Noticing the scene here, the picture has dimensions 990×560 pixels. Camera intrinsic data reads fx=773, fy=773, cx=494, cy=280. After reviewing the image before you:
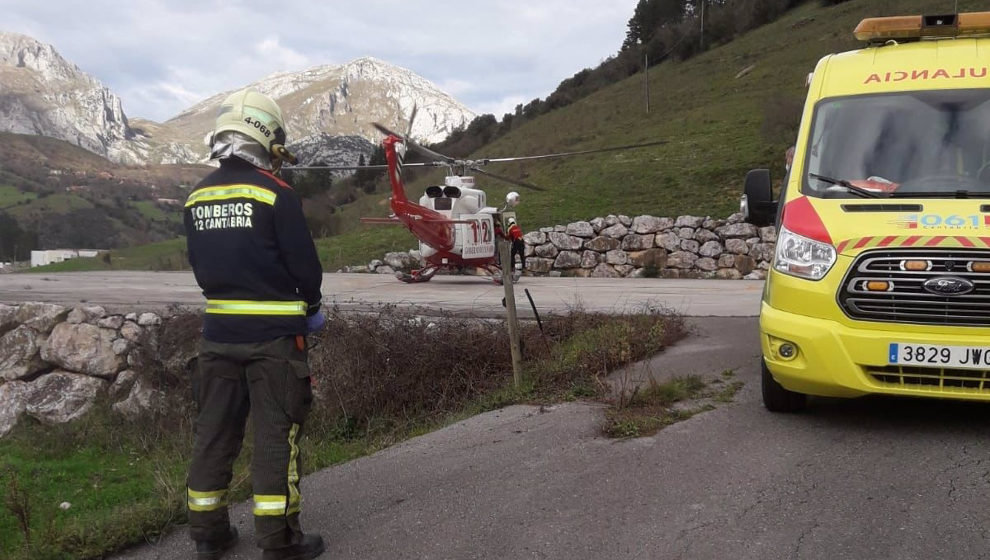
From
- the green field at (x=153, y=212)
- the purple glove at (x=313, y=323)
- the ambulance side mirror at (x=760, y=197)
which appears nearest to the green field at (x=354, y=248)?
the ambulance side mirror at (x=760, y=197)

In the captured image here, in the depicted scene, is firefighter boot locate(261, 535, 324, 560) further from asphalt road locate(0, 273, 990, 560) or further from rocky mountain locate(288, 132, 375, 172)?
rocky mountain locate(288, 132, 375, 172)

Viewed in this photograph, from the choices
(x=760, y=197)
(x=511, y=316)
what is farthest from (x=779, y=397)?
(x=511, y=316)

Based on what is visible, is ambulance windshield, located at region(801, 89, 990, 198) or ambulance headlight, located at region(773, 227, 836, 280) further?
ambulance windshield, located at region(801, 89, 990, 198)

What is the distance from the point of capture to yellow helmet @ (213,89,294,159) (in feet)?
12.4

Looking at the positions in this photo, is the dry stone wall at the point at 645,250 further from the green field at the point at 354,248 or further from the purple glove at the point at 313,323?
the purple glove at the point at 313,323

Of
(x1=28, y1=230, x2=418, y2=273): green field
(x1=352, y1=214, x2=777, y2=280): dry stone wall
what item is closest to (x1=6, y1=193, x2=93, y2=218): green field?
(x1=28, y1=230, x2=418, y2=273): green field

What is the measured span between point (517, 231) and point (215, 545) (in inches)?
571

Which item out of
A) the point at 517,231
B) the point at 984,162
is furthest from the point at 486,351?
the point at 517,231

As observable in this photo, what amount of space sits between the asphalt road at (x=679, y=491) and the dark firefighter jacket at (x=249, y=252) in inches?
46.2

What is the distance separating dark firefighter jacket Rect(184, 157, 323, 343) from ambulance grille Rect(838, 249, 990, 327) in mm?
3228

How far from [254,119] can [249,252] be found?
0.69m

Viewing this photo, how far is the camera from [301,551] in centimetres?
369

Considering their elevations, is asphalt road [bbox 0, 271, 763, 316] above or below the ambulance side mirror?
below

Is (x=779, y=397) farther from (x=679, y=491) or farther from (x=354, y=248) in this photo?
(x=354, y=248)
